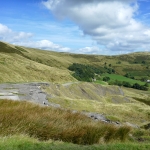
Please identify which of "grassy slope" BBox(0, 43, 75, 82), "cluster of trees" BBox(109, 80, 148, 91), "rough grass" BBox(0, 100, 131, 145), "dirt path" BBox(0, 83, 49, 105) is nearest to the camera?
"rough grass" BBox(0, 100, 131, 145)

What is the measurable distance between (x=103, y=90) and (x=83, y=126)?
288 feet

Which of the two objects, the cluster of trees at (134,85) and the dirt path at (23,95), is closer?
the dirt path at (23,95)

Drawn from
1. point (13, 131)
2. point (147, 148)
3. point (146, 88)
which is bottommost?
point (146, 88)

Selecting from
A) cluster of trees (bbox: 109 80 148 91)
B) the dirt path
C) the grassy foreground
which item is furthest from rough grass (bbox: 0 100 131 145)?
cluster of trees (bbox: 109 80 148 91)

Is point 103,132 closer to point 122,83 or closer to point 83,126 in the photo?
point 83,126

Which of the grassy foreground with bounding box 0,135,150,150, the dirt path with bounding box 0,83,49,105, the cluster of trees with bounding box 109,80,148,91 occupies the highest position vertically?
the grassy foreground with bounding box 0,135,150,150

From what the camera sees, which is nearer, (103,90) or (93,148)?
(93,148)

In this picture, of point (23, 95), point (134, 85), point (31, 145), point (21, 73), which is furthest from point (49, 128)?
point (134, 85)

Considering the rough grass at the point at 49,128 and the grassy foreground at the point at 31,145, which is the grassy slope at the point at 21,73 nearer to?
the rough grass at the point at 49,128

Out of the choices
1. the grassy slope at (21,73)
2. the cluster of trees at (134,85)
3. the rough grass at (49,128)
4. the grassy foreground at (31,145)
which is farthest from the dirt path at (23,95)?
the cluster of trees at (134,85)

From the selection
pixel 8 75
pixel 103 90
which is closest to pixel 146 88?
pixel 103 90

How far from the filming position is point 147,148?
32.9ft

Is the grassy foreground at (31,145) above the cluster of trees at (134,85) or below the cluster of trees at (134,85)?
above

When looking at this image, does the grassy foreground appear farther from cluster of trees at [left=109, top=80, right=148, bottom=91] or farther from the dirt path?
cluster of trees at [left=109, top=80, right=148, bottom=91]
